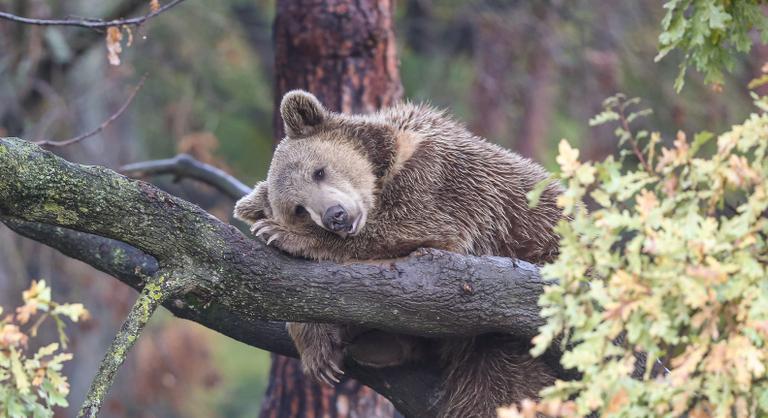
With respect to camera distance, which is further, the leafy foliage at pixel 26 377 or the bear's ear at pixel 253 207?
the bear's ear at pixel 253 207

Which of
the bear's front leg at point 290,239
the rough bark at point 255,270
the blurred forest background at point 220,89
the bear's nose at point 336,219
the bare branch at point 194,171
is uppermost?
the blurred forest background at point 220,89

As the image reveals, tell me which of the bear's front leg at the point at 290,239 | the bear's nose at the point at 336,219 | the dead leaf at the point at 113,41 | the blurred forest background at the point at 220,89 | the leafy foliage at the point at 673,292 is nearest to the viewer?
the leafy foliage at the point at 673,292

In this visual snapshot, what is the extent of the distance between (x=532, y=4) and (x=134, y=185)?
8422 millimetres

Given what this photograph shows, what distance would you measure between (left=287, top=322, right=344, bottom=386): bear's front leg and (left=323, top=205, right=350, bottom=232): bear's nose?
1.79 ft

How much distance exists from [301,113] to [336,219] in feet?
2.61

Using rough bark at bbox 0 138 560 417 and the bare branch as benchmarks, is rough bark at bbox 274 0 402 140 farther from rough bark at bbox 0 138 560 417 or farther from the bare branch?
rough bark at bbox 0 138 560 417

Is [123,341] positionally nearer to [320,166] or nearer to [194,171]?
[320,166]

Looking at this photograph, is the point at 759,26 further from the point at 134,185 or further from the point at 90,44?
the point at 90,44

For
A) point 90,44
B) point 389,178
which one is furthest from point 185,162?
point 90,44

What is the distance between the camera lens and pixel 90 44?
28.7 feet

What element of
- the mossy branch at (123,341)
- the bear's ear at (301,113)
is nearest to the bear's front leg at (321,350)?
the bear's ear at (301,113)

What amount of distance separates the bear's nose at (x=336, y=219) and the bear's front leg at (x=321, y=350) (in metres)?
0.55

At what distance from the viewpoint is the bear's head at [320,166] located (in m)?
4.82

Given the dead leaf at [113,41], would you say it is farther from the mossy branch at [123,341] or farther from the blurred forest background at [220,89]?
the blurred forest background at [220,89]
